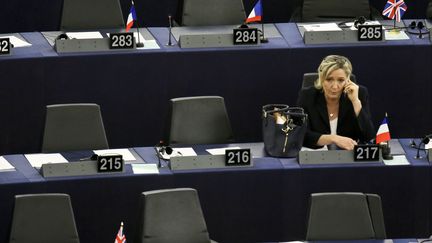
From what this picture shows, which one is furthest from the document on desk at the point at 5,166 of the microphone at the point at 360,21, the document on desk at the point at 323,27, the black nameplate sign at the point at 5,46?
the microphone at the point at 360,21

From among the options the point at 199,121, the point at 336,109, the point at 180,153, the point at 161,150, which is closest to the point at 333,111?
the point at 336,109

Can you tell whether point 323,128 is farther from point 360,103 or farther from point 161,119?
point 161,119

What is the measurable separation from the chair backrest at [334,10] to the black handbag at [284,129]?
2.65 meters

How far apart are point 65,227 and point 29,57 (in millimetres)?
2201

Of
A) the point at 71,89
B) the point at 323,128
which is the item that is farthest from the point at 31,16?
the point at 323,128

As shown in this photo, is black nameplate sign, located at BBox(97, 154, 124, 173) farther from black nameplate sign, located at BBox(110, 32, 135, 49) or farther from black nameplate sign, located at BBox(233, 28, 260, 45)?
black nameplate sign, located at BBox(233, 28, 260, 45)

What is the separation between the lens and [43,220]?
351 inches

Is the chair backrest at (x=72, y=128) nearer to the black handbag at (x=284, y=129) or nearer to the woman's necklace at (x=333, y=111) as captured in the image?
the black handbag at (x=284, y=129)

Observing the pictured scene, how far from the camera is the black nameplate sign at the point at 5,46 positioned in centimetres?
1079

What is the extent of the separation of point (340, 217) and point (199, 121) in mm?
1560

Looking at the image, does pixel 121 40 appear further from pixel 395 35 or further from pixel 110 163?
pixel 395 35

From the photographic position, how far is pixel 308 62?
11.2m

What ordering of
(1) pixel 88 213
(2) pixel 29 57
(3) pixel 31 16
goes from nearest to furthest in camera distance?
(1) pixel 88 213 → (2) pixel 29 57 → (3) pixel 31 16

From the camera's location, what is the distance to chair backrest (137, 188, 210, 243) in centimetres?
898
